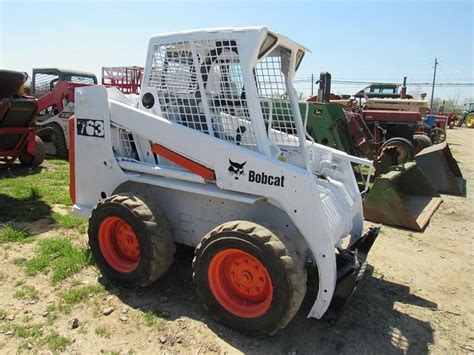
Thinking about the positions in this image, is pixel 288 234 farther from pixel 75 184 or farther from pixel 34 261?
pixel 34 261

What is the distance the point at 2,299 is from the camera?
11.1 feet

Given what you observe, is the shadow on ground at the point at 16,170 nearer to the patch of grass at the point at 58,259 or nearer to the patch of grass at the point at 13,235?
the patch of grass at the point at 13,235

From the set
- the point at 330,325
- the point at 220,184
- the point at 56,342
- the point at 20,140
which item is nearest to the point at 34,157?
the point at 20,140

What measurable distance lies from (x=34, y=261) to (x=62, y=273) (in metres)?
0.43

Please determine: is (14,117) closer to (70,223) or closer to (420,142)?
(70,223)

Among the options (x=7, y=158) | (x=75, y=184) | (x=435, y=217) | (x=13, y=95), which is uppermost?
(x=13, y=95)

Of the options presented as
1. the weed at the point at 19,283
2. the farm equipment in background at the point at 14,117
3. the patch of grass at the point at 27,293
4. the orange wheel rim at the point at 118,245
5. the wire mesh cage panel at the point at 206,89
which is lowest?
the weed at the point at 19,283

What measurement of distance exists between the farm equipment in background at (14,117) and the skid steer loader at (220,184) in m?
3.79

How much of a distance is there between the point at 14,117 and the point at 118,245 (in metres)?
4.72

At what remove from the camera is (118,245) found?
3.67 meters

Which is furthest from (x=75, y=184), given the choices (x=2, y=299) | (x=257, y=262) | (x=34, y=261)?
(x=257, y=262)

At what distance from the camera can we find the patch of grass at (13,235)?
4512 mm

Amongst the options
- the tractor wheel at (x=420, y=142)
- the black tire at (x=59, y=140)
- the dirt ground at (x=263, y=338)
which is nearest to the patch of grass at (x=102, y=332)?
the dirt ground at (x=263, y=338)

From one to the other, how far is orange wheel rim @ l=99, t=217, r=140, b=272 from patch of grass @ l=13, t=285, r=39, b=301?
0.63m
